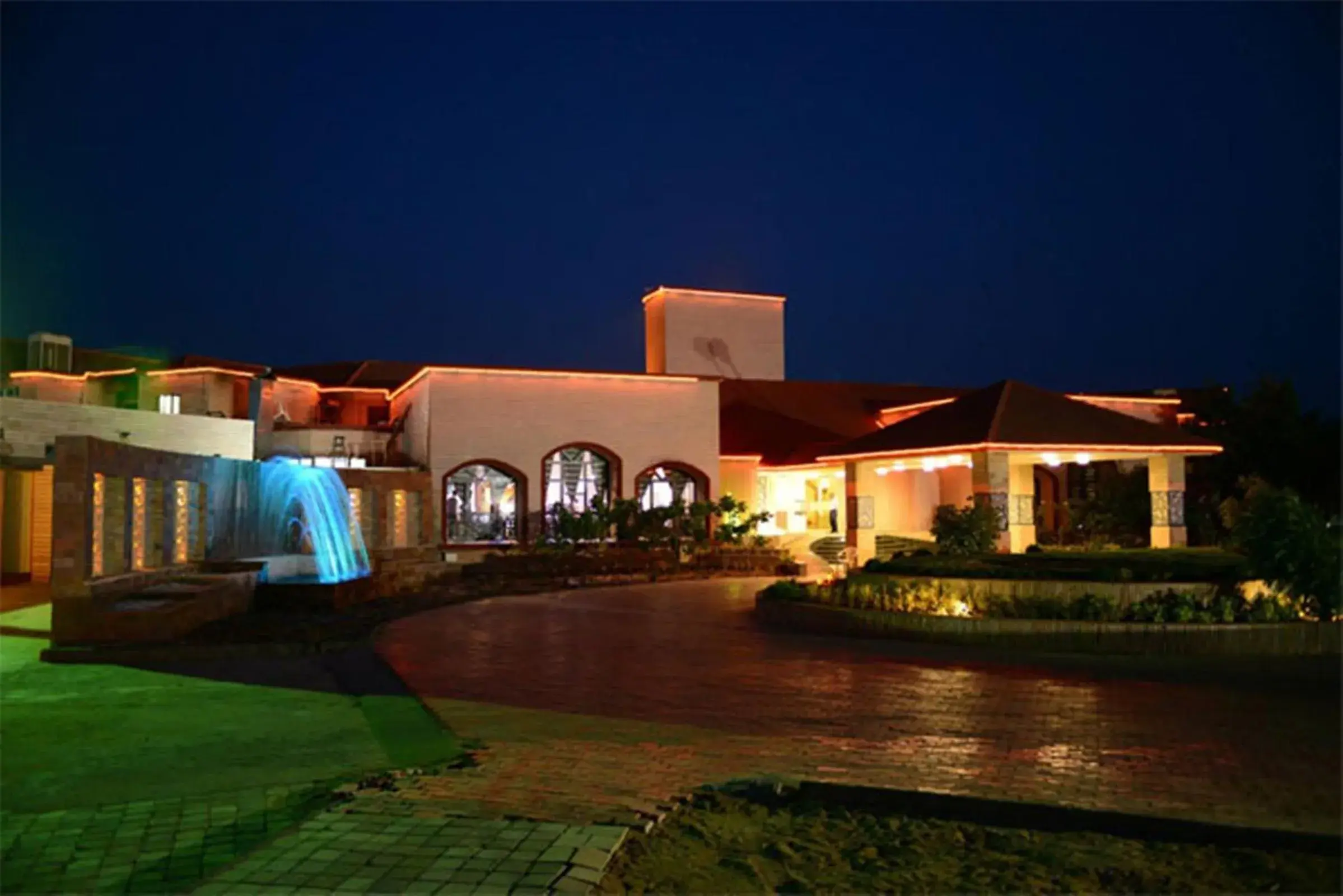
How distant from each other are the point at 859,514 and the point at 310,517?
11949mm

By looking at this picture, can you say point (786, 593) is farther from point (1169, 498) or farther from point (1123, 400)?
point (1123, 400)

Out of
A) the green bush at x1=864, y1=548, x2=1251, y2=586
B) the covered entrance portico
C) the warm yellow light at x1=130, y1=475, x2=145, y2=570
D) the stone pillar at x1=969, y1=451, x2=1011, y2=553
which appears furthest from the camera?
the covered entrance portico

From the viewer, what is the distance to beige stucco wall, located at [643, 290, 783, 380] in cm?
3522

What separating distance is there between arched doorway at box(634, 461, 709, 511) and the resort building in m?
0.05

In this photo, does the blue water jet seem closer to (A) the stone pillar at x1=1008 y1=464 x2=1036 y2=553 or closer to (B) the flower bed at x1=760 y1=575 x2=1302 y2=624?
(B) the flower bed at x1=760 y1=575 x2=1302 y2=624

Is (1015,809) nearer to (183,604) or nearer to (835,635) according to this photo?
(835,635)

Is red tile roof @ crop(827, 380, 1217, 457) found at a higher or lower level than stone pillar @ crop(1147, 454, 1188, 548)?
higher

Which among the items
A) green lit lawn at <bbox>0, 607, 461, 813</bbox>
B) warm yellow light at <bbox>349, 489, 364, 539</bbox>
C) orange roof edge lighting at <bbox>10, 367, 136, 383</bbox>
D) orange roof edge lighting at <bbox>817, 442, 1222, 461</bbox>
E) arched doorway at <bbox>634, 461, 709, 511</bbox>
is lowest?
green lit lawn at <bbox>0, 607, 461, 813</bbox>

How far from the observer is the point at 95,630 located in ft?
37.8

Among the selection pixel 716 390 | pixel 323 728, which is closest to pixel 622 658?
pixel 323 728

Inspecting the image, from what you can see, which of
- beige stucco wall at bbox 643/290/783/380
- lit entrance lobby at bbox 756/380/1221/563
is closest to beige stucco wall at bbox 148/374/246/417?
beige stucco wall at bbox 643/290/783/380

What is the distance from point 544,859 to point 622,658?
21.9 feet

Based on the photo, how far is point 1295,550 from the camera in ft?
40.1

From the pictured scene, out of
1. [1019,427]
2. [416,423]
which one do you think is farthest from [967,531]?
[416,423]
